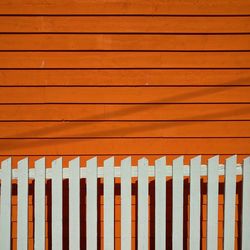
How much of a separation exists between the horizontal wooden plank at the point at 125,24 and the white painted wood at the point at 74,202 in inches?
A: 53.6

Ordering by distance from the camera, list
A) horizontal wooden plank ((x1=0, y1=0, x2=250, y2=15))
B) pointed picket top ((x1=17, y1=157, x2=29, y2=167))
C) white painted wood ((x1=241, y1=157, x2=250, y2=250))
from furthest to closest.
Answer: horizontal wooden plank ((x1=0, y1=0, x2=250, y2=15)), white painted wood ((x1=241, y1=157, x2=250, y2=250)), pointed picket top ((x1=17, y1=157, x2=29, y2=167))

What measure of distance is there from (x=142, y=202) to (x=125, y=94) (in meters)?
1.09

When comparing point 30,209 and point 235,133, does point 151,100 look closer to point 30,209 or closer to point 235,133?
point 235,133

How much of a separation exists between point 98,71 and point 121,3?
70 cm

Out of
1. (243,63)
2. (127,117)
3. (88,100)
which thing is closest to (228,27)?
(243,63)

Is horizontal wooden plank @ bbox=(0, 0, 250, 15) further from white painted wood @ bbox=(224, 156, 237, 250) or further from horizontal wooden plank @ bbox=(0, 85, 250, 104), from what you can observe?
white painted wood @ bbox=(224, 156, 237, 250)

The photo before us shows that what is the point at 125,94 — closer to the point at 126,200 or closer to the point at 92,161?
the point at 92,161

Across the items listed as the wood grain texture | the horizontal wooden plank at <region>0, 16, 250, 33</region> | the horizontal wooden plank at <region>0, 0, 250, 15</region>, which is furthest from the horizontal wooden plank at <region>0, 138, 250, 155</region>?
the horizontal wooden plank at <region>0, 0, 250, 15</region>

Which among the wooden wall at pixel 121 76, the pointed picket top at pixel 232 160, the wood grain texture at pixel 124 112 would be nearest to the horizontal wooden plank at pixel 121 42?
the wooden wall at pixel 121 76

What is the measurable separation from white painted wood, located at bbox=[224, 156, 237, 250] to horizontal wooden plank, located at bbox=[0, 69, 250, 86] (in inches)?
35.8

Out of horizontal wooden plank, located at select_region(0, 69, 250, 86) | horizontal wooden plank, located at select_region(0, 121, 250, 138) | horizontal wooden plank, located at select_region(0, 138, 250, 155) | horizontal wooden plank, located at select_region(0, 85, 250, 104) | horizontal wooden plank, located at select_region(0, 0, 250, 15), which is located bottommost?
horizontal wooden plank, located at select_region(0, 138, 250, 155)

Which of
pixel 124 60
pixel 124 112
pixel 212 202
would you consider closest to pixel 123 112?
pixel 124 112

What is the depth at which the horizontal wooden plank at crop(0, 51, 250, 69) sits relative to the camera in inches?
146

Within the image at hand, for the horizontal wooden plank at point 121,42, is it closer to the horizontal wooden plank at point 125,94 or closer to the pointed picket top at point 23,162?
the horizontal wooden plank at point 125,94
